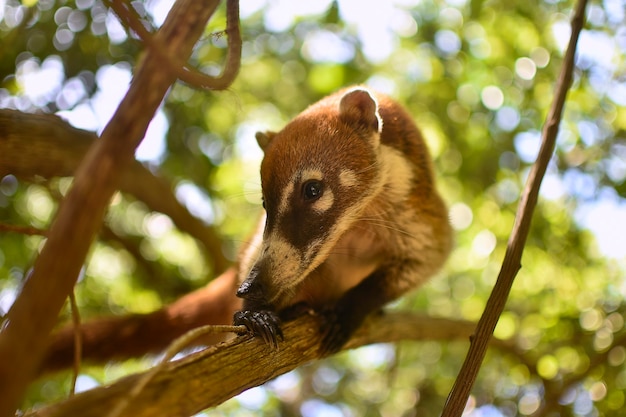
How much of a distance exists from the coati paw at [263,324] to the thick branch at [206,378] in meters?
0.04

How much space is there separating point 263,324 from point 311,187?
2.43 feet

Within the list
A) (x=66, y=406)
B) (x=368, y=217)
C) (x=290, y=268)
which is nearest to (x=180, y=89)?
(x=368, y=217)

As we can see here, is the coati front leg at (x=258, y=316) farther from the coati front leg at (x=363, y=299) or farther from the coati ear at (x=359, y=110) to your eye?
the coati ear at (x=359, y=110)

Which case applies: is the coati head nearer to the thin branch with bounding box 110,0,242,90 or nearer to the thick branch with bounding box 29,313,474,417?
the thick branch with bounding box 29,313,474,417

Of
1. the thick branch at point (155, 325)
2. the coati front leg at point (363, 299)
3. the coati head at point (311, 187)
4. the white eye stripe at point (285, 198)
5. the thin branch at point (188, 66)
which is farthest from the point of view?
the thick branch at point (155, 325)

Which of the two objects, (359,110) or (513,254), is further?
(359,110)

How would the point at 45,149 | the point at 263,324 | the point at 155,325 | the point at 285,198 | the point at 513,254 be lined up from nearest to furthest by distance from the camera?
the point at 263,324, the point at 513,254, the point at 285,198, the point at 45,149, the point at 155,325

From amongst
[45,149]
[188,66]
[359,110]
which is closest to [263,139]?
[359,110]

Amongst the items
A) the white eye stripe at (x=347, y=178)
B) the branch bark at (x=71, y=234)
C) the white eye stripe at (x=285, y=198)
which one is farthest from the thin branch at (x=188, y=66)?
the white eye stripe at (x=347, y=178)

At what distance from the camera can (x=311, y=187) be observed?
113 inches

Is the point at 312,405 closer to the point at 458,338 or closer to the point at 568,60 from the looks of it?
the point at 458,338

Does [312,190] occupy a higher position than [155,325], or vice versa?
[312,190]

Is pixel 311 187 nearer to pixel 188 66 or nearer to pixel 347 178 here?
pixel 347 178

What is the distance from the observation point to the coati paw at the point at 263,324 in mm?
2352
